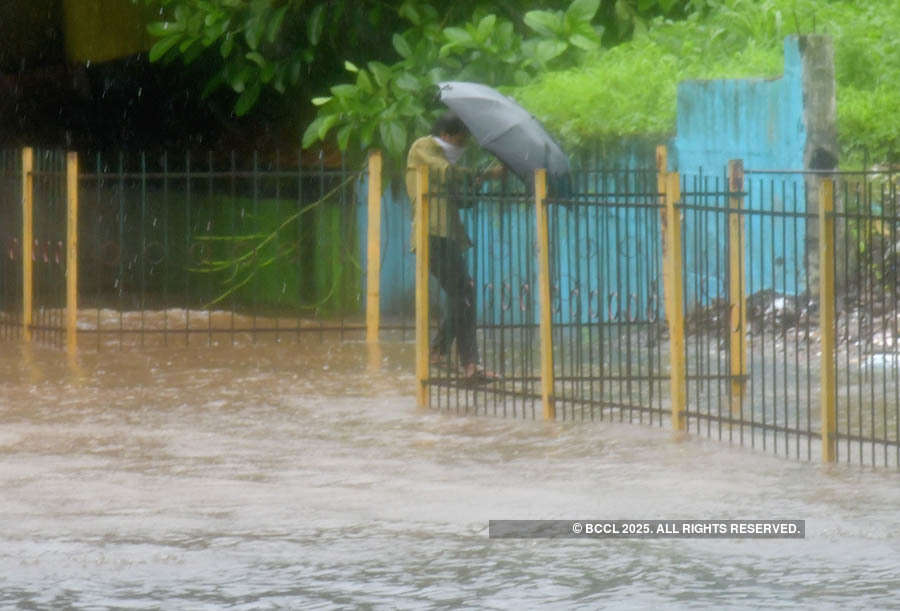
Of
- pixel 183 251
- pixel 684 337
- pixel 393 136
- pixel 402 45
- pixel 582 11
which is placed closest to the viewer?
pixel 684 337

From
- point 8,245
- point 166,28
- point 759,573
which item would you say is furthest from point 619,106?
point 759,573

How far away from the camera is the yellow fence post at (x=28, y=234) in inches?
647

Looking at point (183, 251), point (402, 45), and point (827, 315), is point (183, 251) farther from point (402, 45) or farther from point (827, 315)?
point (827, 315)

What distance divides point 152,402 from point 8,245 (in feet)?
22.0

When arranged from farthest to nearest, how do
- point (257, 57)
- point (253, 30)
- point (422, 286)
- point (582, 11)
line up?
point (257, 57) < point (253, 30) < point (582, 11) < point (422, 286)

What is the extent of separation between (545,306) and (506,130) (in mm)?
1490

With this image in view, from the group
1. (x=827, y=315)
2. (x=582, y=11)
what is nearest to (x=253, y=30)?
(x=582, y=11)

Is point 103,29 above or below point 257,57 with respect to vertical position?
above

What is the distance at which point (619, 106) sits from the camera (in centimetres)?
1677

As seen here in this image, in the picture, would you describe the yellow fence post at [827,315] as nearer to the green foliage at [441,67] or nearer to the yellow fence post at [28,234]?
the green foliage at [441,67]

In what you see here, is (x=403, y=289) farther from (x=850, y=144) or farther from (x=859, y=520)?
(x=859, y=520)

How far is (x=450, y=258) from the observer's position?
12648 millimetres

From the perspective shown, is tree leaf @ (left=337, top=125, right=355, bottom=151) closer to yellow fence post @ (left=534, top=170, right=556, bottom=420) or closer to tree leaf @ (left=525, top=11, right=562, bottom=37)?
tree leaf @ (left=525, top=11, right=562, bottom=37)

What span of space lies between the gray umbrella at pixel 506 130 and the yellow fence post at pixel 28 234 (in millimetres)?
4793
